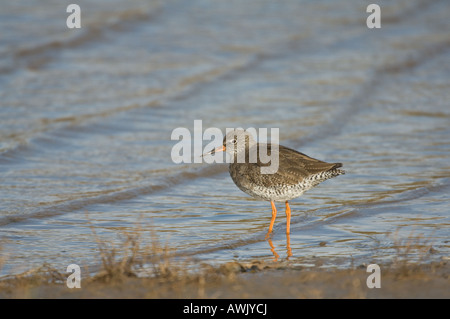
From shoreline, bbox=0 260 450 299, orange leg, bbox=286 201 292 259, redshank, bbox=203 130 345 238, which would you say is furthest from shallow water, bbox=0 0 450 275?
shoreline, bbox=0 260 450 299

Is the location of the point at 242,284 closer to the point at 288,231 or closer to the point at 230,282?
the point at 230,282

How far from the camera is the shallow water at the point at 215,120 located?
7.52 m

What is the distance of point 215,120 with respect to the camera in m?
12.6

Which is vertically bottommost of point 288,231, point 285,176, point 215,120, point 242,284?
point 242,284

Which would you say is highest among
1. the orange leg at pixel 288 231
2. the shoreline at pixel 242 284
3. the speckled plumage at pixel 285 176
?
the speckled plumage at pixel 285 176

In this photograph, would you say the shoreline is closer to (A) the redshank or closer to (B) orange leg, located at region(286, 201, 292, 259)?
(B) orange leg, located at region(286, 201, 292, 259)

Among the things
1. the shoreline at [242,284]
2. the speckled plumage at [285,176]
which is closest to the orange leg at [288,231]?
the speckled plumage at [285,176]

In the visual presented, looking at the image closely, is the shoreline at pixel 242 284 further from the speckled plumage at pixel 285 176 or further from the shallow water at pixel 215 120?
the speckled plumage at pixel 285 176

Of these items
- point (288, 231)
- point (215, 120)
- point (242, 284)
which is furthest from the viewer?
point (215, 120)

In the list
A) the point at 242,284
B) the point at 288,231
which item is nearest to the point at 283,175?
the point at 288,231

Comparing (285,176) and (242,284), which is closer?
(242,284)

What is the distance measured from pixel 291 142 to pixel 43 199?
4179mm
